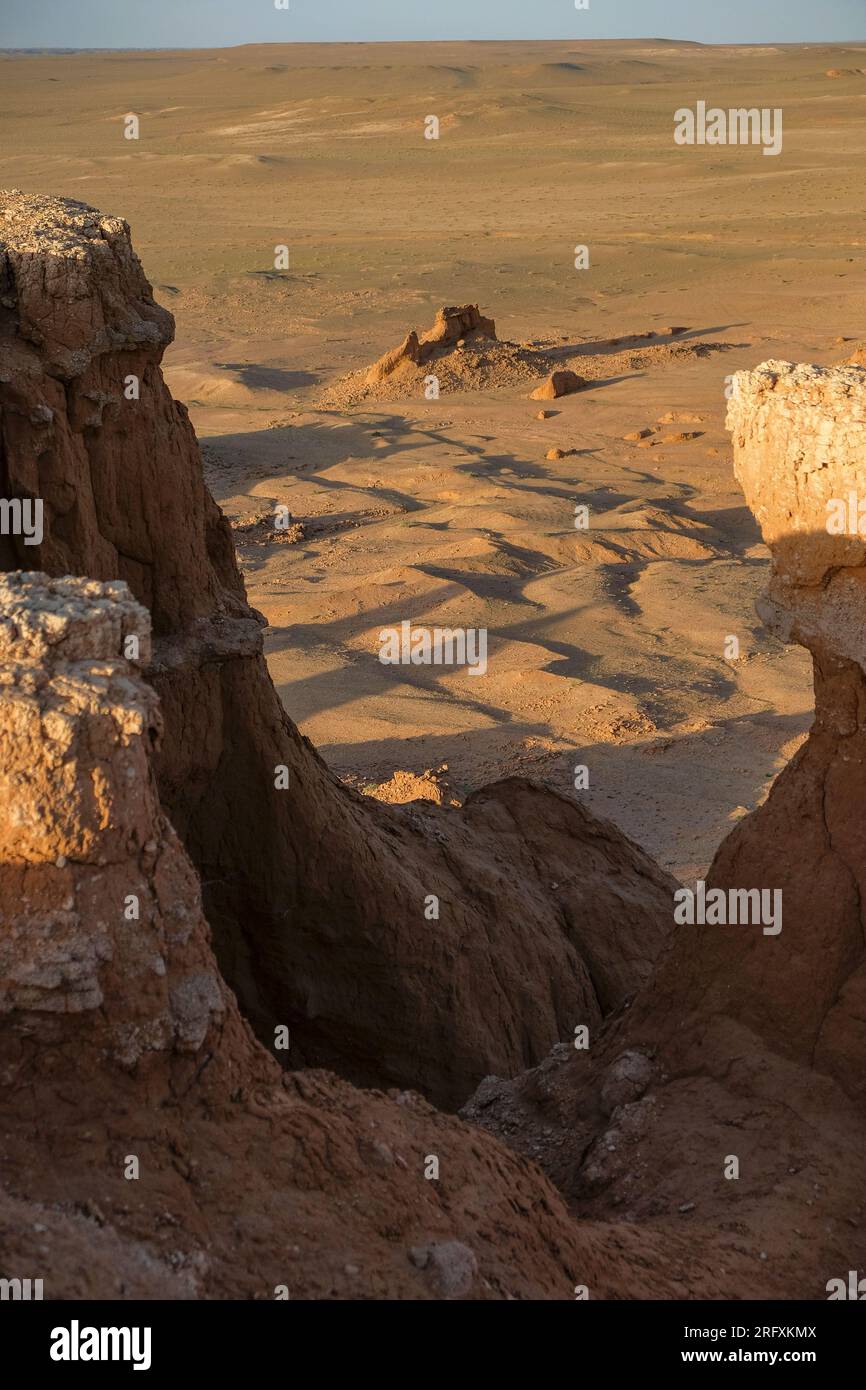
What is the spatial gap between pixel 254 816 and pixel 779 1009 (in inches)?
83.6

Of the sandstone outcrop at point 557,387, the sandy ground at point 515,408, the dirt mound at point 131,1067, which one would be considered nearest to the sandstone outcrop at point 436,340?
the sandy ground at point 515,408

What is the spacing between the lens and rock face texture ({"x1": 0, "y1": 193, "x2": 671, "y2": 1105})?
4.78 meters

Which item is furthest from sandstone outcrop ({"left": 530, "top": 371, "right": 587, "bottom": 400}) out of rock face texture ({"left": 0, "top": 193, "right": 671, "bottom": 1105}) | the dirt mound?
the dirt mound

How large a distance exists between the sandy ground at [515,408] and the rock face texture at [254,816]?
2020 mm

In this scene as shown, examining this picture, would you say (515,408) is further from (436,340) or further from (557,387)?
(436,340)

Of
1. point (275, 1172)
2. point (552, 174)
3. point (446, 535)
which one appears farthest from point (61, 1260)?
point (552, 174)

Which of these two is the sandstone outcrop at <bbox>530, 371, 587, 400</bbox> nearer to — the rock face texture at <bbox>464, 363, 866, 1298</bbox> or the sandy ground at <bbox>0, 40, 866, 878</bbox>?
the sandy ground at <bbox>0, 40, 866, 878</bbox>

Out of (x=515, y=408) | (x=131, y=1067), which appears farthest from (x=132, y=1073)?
(x=515, y=408)

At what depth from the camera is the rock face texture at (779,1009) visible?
4.34 m

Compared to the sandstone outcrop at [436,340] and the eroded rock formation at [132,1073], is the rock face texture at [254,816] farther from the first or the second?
the sandstone outcrop at [436,340]

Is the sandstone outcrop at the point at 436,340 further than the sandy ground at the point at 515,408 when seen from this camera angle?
Yes

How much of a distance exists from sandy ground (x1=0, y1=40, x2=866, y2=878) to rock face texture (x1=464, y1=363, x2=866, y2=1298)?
135 inches

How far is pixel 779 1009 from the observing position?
4.87 metres

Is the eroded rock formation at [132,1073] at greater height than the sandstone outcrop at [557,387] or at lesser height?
lesser
